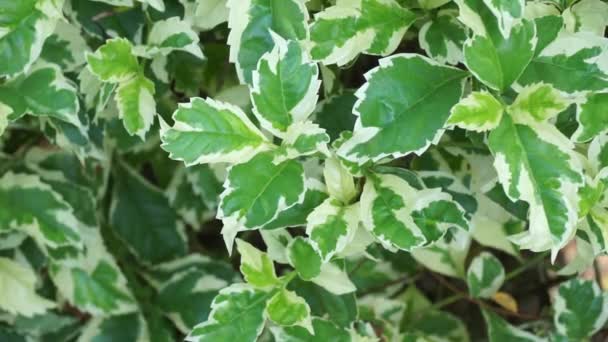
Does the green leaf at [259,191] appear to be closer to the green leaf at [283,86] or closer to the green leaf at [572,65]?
the green leaf at [283,86]

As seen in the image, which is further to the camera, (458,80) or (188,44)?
(188,44)

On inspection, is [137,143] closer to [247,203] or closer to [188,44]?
[188,44]

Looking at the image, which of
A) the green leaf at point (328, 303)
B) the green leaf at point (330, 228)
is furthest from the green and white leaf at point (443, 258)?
the green leaf at point (330, 228)

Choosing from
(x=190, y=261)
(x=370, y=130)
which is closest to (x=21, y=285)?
(x=190, y=261)

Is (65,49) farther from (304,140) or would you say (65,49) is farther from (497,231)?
(497,231)

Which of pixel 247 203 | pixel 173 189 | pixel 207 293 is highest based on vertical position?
pixel 247 203

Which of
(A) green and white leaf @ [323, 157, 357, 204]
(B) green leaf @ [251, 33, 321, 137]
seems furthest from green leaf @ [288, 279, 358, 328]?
(B) green leaf @ [251, 33, 321, 137]
